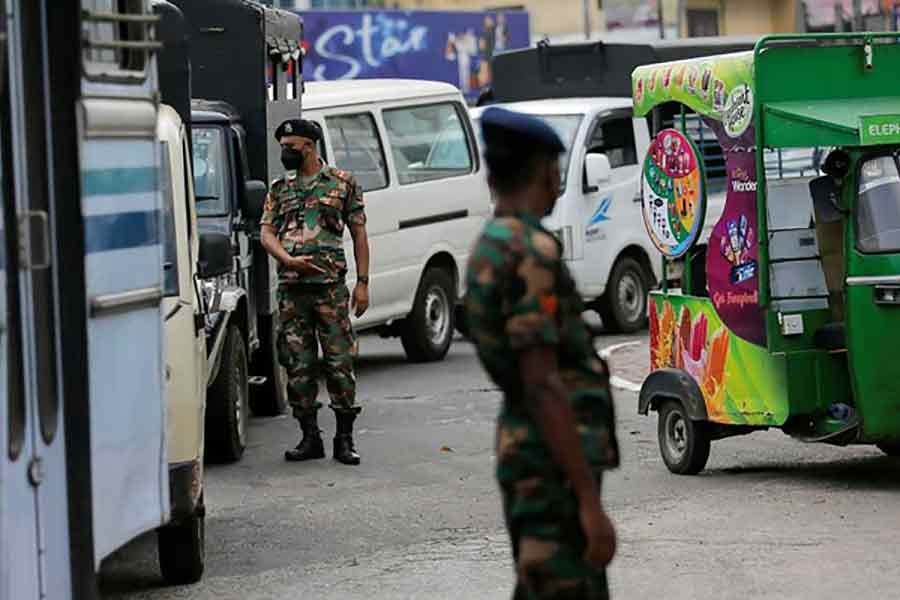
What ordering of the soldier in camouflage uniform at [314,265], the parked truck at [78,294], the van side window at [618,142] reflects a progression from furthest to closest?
1. the van side window at [618,142]
2. the soldier in camouflage uniform at [314,265]
3. the parked truck at [78,294]

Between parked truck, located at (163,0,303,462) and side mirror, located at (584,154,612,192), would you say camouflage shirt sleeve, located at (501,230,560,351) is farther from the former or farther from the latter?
side mirror, located at (584,154,612,192)

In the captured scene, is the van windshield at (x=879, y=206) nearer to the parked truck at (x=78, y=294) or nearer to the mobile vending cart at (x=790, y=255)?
the mobile vending cart at (x=790, y=255)

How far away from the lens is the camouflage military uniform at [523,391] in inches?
189

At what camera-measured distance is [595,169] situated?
1788cm

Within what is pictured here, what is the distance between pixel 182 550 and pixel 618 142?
11.1 meters

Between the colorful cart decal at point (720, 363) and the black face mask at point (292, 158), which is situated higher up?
the black face mask at point (292, 158)

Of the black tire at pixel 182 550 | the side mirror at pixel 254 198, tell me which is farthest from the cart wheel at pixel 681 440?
the black tire at pixel 182 550

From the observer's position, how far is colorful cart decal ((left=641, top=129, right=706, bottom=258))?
34.9 ft

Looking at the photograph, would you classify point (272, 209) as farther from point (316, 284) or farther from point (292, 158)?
point (316, 284)

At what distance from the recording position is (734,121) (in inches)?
395

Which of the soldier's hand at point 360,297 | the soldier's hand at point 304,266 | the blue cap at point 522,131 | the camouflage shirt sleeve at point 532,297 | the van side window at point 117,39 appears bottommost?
the soldier's hand at point 360,297

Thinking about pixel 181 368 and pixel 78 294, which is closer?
pixel 78 294

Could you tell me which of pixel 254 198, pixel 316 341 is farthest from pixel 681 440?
pixel 254 198

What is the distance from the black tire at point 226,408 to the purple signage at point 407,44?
65.2 ft
